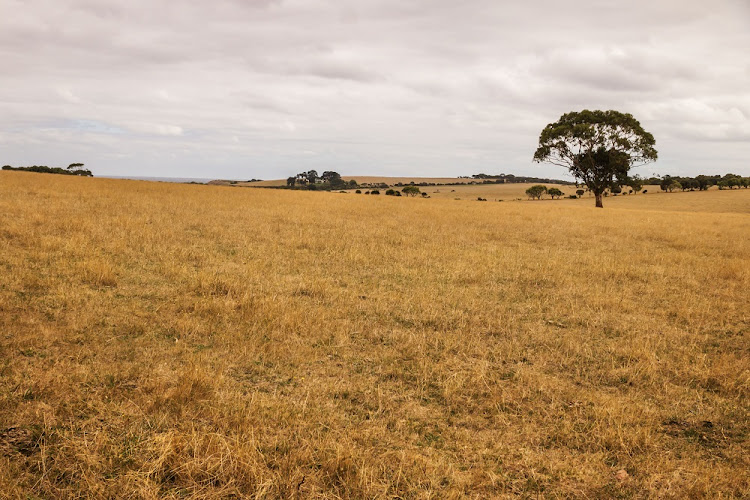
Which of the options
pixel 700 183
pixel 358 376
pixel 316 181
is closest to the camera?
pixel 358 376

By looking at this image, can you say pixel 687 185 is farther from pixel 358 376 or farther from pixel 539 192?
pixel 358 376

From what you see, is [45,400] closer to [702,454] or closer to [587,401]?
[587,401]

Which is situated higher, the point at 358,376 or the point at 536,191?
the point at 536,191

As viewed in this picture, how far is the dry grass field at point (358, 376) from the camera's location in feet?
13.3

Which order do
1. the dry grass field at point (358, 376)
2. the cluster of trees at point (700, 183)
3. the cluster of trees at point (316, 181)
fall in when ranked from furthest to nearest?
the cluster of trees at point (316, 181) → the cluster of trees at point (700, 183) → the dry grass field at point (358, 376)

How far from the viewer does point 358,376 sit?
618 centimetres

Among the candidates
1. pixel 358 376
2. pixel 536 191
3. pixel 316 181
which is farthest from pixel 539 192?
pixel 358 376

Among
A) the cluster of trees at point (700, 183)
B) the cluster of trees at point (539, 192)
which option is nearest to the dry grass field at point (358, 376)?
the cluster of trees at point (539, 192)

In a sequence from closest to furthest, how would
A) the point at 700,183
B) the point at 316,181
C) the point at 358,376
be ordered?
1. the point at 358,376
2. the point at 700,183
3. the point at 316,181

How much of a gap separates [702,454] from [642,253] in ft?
49.7

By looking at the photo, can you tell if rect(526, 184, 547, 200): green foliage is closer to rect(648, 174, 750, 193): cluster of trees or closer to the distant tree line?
the distant tree line

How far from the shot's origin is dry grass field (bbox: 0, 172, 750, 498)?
4059 millimetres

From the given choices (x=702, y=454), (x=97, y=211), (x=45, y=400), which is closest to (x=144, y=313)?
(x=45, y=400)

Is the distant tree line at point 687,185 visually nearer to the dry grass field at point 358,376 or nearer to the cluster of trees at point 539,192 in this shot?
the cluster of trees at point 539,192
